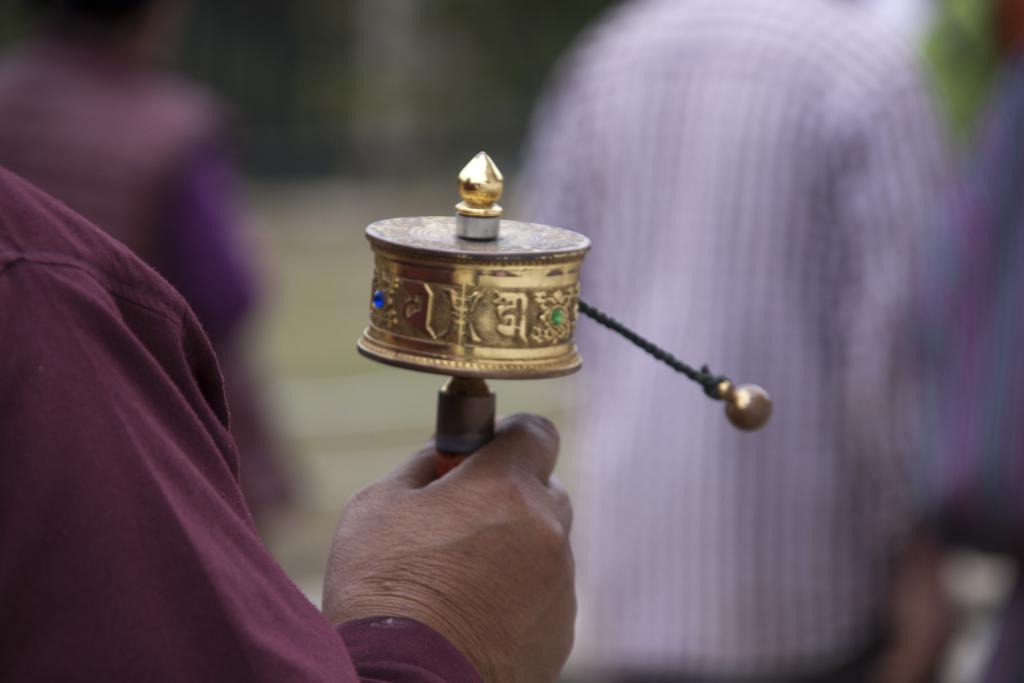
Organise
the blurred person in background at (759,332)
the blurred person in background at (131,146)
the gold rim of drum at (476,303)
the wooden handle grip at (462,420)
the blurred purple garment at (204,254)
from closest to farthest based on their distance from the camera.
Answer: the gold rim of drum at (476,303)
the wooden handle grip at (462,420)
the blurred person in background at (759,332)
the blurred person in background at (131,146)
the blurred purple garment at (204,254)

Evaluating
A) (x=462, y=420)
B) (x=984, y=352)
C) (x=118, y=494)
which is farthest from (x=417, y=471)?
(x=984, y=352)

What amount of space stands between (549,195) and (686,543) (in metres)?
0.75

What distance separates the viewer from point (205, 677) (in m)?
1.05

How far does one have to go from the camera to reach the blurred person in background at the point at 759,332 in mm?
2955

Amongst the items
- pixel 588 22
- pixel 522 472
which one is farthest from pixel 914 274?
pixel 588 22

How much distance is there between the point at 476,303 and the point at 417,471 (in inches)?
7.5

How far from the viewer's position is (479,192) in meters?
1.42

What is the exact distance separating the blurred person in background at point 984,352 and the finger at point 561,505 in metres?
1.48

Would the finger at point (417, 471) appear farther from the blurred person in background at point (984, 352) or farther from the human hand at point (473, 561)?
the blurred person in background at point (984, 352)

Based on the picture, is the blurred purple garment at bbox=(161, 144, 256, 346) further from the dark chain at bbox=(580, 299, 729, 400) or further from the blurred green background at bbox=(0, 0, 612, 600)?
the blurred green background at bbox=(0, 0, 612, 600)

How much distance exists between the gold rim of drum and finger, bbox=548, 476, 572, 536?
118mm

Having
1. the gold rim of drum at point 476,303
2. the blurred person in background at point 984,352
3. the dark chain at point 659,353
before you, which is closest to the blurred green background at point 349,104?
the blurred person in background at point 984,352

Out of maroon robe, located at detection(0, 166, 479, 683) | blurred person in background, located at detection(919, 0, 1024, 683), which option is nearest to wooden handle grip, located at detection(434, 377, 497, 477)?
maroon robe, located at detection(0, 166, 479, 683)

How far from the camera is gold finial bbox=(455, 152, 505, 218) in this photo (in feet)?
4.68
